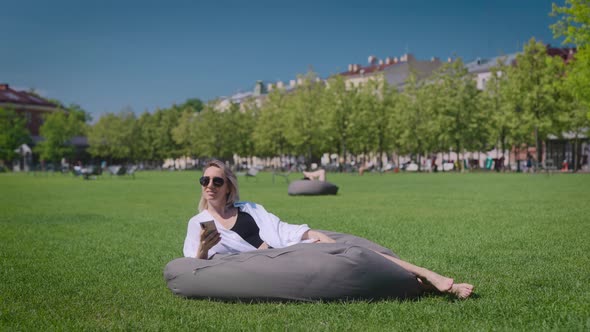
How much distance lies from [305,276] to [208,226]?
3.21ft

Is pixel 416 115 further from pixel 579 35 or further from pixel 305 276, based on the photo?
pixel 305 276

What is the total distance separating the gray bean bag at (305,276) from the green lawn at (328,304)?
0.12m

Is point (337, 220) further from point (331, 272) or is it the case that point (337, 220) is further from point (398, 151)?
point (398, 151)

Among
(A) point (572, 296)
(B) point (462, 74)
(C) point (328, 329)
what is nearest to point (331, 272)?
(C) point (328, 329)

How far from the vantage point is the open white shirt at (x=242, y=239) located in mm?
6520

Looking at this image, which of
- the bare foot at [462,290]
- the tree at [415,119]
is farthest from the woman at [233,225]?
the tree at [415,119]

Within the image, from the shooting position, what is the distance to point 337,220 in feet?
46.8

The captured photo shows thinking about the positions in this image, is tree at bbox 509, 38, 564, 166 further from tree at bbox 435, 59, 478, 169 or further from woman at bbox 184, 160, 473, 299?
woman at bbox 184, 160, 473, 299

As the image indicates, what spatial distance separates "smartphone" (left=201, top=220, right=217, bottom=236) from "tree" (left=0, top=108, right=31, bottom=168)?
299 ft

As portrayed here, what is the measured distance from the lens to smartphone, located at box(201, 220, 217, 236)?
586 cm

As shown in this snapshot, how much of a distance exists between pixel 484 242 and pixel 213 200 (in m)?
5.36

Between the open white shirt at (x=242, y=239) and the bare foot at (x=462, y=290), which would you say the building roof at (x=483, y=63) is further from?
the bare foot at (x=462, y=290)

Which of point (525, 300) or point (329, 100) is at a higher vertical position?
point (329, 100)

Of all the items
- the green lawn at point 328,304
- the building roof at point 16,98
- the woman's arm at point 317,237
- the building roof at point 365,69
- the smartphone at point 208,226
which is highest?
the building roof at point 365,69
